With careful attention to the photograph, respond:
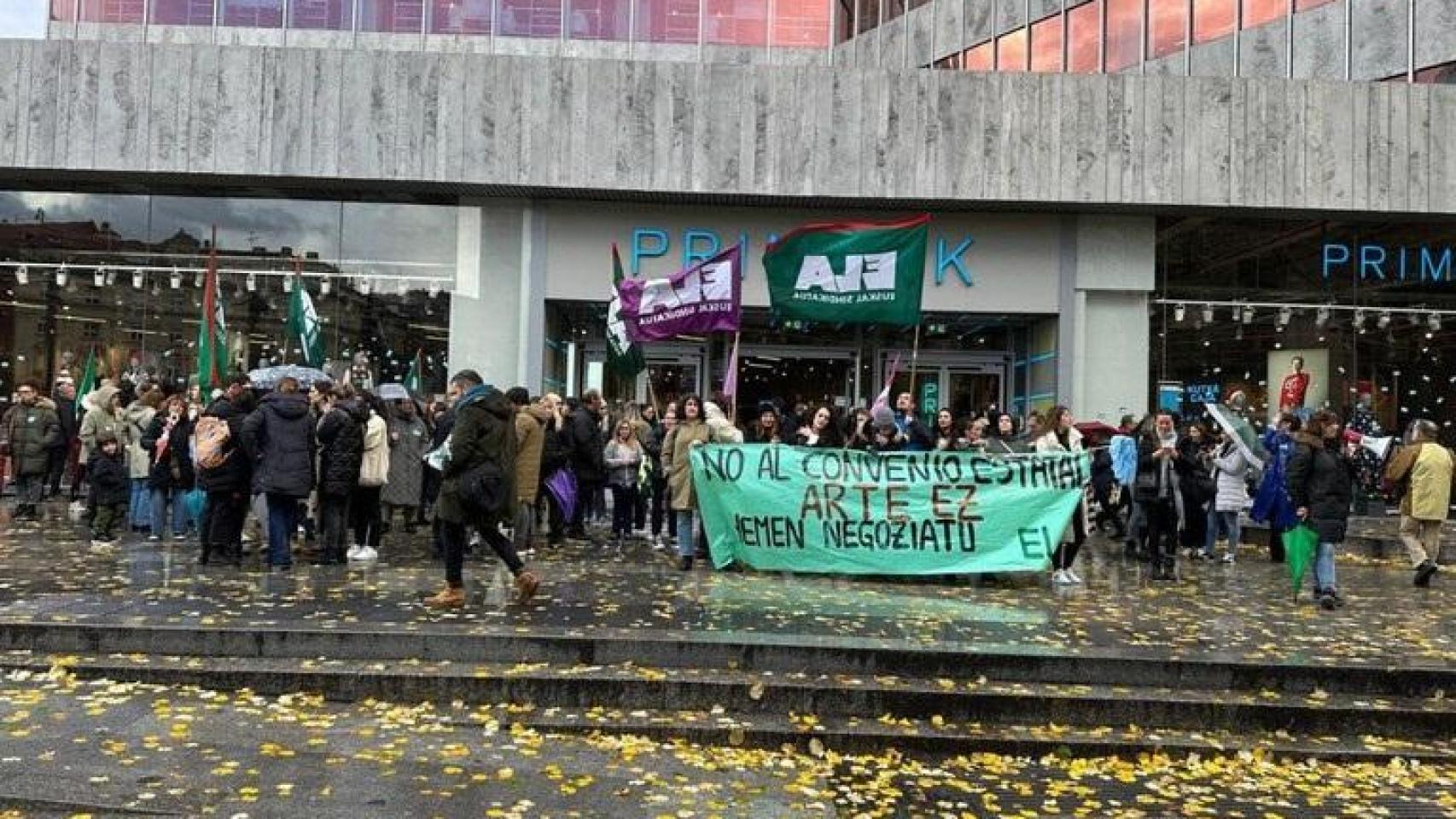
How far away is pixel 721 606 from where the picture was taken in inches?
342

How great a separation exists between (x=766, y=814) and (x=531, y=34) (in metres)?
22.3

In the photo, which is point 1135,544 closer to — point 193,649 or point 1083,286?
point 1083,286

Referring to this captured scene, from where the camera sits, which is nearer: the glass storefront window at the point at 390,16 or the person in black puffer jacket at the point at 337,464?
the person in black puffer jacket at the point at 337,464

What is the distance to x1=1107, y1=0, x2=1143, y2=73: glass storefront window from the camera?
2267 centimetres

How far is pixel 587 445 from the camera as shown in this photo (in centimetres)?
1303

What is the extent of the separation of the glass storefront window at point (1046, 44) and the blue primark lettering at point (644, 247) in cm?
1002

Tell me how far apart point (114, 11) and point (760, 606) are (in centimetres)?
2400

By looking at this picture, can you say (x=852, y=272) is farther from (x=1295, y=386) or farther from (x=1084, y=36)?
(x=1084, y=36)

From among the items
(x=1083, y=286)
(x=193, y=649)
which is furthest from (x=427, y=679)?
(x=1083, y=286)

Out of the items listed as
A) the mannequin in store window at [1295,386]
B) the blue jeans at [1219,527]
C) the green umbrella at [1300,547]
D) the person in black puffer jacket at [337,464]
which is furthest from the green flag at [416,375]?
the mannequin in store window at [1295,386]

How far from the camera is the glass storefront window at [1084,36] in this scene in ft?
76.2

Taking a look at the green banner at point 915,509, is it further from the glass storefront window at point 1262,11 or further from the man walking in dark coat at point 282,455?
the glass storefront window at point 1262,11

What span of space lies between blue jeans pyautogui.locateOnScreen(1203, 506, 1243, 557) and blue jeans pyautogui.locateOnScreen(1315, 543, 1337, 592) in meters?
3.10

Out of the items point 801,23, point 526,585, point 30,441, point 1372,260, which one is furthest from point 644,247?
point 1372,260
